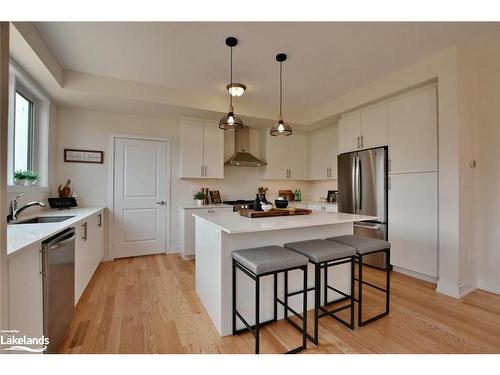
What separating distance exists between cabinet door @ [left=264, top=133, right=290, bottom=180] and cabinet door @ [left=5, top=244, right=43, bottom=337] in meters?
3.73

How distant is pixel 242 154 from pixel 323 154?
5.44ft

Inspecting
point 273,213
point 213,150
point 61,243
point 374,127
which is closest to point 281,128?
point 273,213

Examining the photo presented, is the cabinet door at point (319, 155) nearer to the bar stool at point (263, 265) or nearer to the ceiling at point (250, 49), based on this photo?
the ceiling at point (250, 49)

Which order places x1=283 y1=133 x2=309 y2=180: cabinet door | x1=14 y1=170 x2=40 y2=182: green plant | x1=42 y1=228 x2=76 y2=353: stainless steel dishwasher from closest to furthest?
x1=42 y1=228 x2=76 y2=353: stainless steel dishwasher, x1=14 y1=170 x2=40 y2=182: green plant, x1=283 y1=133 x2=309 y2=180: cabinet door

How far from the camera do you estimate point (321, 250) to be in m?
1.83

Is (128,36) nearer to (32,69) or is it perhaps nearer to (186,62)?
(186,62)

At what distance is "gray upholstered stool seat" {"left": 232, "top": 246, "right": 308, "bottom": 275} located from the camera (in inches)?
60.1

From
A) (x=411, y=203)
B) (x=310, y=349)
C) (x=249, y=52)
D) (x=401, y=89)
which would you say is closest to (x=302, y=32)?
(x=249, y=52)

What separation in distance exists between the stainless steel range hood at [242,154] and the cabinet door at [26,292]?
124 inches

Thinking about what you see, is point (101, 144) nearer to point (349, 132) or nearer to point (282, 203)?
point (282, 203)

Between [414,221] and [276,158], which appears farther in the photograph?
[276,158]

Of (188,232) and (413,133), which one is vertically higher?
(413,133)

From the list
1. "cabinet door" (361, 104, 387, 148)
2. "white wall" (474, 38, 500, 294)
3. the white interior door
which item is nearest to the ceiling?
"cabinet door" (361, 104, 387, 148)

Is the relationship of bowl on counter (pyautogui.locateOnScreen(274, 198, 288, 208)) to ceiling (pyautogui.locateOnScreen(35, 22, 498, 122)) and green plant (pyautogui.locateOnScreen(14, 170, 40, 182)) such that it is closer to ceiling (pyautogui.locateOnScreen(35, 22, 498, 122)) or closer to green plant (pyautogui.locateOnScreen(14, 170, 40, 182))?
ceiling (pyautogui.locateOnScreen(35, 22, 498, 122))
